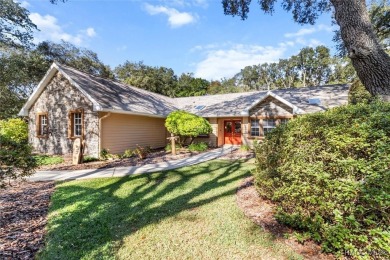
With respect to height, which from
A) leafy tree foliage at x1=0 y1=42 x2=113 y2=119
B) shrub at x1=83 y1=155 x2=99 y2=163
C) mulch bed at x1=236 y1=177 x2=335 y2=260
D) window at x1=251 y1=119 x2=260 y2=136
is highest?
leafy tree foliage at x1=0 y1=42 x2=113 y2=119

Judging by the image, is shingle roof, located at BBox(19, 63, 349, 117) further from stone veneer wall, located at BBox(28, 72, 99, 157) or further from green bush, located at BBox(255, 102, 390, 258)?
green bush, located at BBox(255, 102, 390, 258)

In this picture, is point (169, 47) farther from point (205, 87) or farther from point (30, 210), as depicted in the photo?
point (205, 87)

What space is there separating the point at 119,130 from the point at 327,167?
1129 centimetres

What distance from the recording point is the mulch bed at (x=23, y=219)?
3297 mm

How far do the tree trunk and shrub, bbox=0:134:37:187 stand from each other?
7194mm

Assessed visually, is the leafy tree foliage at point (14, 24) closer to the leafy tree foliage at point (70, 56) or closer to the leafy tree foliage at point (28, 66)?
the leafy tree foliage at point (28, 66)

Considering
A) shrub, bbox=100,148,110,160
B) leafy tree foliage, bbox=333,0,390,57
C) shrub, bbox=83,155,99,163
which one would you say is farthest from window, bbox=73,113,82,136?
leafy tree foliage, bbox=333,0,390,57

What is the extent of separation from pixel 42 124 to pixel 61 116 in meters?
2.13

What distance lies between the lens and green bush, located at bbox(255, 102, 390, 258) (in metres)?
2.70

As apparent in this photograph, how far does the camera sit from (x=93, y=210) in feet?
15.3

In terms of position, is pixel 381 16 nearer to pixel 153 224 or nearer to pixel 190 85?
pixel 153 224

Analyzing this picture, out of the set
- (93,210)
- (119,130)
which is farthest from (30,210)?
(119,130)

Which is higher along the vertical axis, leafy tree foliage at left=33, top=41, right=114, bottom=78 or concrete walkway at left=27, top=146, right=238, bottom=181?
leafy tree foliage at left=33, top=41, right=114, bottom=78

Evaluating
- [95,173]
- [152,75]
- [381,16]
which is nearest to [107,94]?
[95,173]
